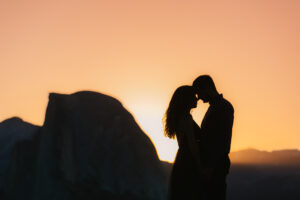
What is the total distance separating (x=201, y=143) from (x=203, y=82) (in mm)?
812

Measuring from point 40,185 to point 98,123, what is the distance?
1255 centimetres

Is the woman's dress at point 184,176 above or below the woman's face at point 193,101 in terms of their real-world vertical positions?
below

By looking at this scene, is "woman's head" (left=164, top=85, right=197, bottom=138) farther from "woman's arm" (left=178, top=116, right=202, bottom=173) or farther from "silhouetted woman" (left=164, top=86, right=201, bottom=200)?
"woman's arm" (left=178, top=116, right=202, bottom=173)

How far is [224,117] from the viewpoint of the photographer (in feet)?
20.0

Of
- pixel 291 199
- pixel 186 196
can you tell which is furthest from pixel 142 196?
pixel 291 199

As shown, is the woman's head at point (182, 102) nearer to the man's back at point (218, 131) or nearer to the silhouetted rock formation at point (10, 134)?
the man's back at point (218, 131)

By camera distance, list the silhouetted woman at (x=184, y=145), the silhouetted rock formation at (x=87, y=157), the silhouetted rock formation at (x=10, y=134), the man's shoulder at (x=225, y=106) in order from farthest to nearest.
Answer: the silhouetted rock formation at (x=10, y=134) < the silhouetted rock formation at (x=87, y=157) < the man's shoulder at (x=225, y=106) < the silhouetted woman at (x=184, y=145)

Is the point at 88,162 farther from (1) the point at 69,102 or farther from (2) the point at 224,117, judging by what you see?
(2) the point at 224,117

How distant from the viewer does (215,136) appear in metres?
6.03

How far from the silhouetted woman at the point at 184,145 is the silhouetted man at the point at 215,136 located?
5.4 inches

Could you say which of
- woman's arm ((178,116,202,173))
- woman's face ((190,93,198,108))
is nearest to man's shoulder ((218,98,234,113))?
woman's face ((190,93,198,108))

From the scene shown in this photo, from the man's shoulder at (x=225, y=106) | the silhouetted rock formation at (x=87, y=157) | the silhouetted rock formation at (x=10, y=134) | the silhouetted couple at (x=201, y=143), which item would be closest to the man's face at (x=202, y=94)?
the silhouetted couple at (x=201, y=143)

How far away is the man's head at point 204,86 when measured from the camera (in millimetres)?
6152

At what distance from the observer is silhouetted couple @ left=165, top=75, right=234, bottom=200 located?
235 inches
